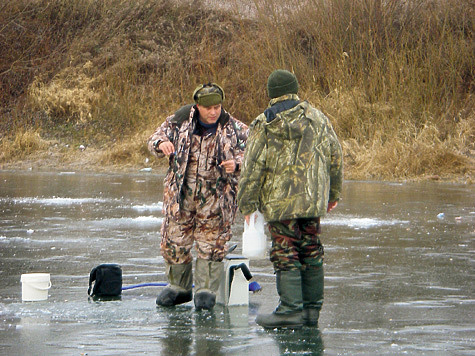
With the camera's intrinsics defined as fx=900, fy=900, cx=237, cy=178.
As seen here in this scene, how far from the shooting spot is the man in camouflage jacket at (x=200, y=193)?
6.93m

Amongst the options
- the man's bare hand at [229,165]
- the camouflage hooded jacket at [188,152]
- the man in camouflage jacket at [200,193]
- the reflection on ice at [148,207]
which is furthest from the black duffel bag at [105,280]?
the reflection on ice at [148,207]

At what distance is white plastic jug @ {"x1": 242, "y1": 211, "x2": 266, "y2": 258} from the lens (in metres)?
6.18

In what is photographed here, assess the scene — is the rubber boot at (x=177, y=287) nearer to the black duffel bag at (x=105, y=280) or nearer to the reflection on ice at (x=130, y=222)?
the black duffel bag at (x=105, y=280)

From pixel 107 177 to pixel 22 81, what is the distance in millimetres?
9215

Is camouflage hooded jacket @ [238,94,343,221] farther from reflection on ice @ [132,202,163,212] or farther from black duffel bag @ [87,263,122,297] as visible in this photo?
reflection on ice @ [132,202,163,212]

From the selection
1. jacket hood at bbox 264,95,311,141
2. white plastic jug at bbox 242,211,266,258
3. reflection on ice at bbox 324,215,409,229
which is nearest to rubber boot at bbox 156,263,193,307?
Answer: white plastic jug at bbox 242,211,266,258

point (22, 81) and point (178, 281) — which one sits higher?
point (22, 81)

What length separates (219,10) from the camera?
30.4 meters

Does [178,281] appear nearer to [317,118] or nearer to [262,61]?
[317,118]

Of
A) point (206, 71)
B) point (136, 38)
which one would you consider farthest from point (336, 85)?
point (136, 38)

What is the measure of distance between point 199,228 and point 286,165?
120cm

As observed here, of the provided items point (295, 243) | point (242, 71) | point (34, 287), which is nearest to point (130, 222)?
point (34, 287)

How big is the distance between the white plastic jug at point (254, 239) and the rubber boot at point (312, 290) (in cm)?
34

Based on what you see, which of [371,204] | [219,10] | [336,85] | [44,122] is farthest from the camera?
[219,10]
